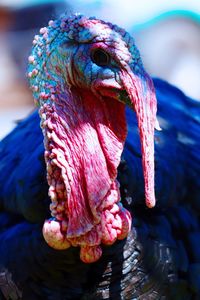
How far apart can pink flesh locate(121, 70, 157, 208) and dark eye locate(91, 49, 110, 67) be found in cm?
6

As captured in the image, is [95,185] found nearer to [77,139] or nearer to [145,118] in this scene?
[77,139]

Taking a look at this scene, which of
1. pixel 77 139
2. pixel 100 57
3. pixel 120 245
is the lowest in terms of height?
pixel 120 245

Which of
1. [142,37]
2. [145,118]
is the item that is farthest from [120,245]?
[142,37]

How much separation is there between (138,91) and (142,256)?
58cm

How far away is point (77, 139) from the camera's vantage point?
250cm

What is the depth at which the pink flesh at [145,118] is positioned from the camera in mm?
2359

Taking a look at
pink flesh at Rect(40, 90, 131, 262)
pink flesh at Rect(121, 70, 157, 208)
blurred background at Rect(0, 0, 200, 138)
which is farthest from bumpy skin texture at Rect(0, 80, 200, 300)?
blurred background at Rect(0, 0, 200, 138)

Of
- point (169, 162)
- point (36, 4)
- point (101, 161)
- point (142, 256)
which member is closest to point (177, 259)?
point (142, 256)

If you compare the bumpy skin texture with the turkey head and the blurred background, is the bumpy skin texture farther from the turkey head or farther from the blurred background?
the blurred background

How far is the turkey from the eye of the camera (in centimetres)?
241

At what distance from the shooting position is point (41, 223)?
2.69m

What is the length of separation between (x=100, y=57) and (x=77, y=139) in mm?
238

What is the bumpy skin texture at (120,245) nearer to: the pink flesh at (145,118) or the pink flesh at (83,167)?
the pink flesh at (83,167)

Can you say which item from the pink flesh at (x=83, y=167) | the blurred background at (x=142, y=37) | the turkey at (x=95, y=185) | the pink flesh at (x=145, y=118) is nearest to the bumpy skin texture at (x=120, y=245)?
the turkey at (x=95, y=185)
